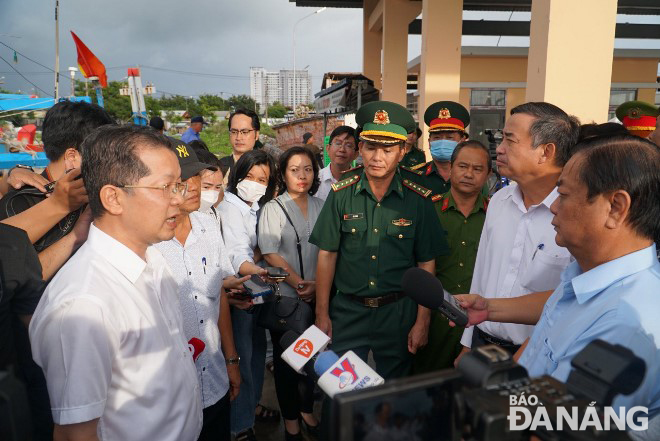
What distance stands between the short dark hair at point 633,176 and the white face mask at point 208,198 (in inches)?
88.5

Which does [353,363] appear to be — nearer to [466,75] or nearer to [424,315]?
[424,315]

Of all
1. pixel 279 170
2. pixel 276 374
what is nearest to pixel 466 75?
pixel 279 170

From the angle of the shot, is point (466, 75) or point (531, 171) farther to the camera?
point (466, 75)

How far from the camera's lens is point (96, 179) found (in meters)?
1.41

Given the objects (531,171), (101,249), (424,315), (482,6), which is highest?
(482,6)

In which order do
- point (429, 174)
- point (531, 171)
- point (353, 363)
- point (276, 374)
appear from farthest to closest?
1. point (429, 174)
2. point (276, 374)
3. point (531, 171)
4. point (353, 363)

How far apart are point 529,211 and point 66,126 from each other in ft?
7.35

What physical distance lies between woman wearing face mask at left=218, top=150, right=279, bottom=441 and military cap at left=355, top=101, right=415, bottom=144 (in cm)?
99

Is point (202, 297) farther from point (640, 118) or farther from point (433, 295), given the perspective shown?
point (640, 118)

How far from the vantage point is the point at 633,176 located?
3.87 ft

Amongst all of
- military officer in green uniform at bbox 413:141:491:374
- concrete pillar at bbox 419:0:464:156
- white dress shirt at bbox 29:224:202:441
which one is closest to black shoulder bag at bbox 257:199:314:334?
military officer in green uniform at bbox 413:141:491:374

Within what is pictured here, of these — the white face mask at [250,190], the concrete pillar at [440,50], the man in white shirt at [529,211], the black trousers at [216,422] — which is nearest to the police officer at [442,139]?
the white face mask at [250,190]

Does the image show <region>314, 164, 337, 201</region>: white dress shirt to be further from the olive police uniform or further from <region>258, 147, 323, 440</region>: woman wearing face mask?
the olive police uniform

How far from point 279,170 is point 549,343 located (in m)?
2.44
